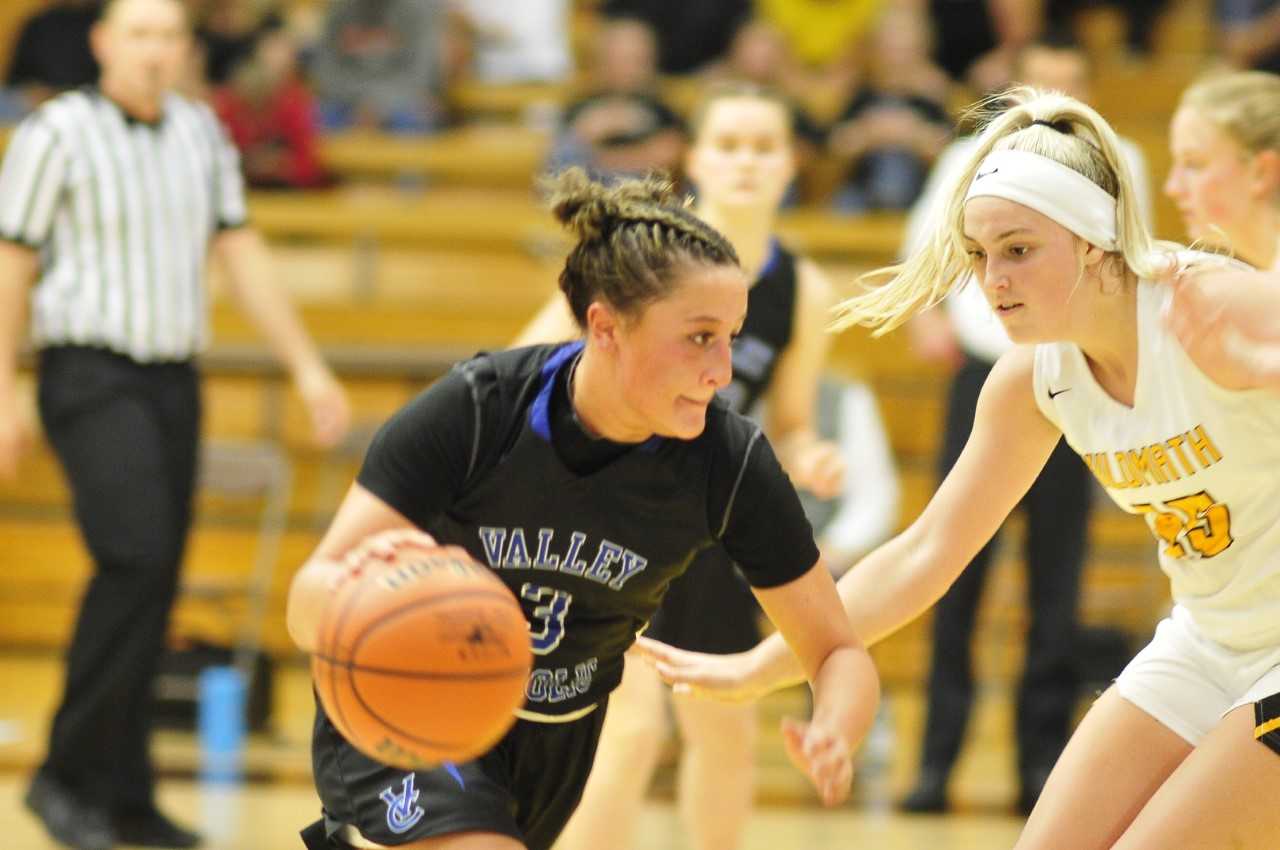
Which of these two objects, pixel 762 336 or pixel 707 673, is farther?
pixel 762 336

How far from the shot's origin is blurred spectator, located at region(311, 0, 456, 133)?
9781mm

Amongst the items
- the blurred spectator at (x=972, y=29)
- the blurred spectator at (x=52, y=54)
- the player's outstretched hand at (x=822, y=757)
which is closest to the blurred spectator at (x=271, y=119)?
the blurred spectator at (x=52, y=54)

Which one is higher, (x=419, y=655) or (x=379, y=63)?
(x=379, y=63)

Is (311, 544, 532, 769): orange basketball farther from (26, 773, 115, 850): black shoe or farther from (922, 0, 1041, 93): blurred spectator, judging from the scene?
(922, 0, 1041, 93): blurred spectator

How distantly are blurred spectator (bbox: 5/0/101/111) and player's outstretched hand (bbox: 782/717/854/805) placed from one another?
767 cm

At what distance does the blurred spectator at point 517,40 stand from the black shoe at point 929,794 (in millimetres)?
5349

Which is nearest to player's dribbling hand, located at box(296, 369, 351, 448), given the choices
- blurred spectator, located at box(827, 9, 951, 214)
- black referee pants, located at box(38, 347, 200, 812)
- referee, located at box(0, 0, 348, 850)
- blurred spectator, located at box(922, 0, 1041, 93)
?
referee, located at box(0, 0, 348, 850)

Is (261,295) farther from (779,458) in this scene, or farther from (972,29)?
(972,29)

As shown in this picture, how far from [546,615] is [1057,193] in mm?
1134

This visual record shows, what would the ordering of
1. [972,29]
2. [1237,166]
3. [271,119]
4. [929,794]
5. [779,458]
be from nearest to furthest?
[1237,166] < [779,458] < [929,794] < [271,119] < [972,29]

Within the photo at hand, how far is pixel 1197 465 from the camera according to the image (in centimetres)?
306

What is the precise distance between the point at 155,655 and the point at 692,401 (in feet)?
10.4

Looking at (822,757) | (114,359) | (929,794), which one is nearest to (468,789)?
(822,757)

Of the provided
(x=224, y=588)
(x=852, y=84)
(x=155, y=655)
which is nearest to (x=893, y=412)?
(x=852, y=84)
